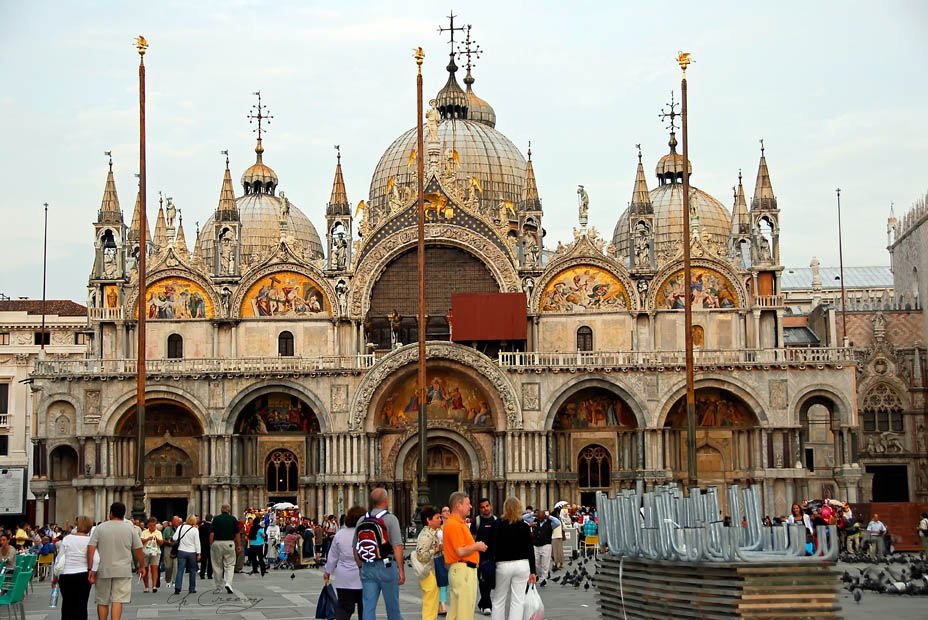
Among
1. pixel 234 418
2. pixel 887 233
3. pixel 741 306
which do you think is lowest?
pixel 234 418

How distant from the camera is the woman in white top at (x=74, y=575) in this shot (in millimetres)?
22531

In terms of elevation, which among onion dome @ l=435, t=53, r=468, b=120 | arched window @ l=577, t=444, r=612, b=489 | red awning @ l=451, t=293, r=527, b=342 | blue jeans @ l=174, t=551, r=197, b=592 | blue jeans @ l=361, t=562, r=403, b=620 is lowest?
blue jeans @ l=174, t=551, r=197, b=592

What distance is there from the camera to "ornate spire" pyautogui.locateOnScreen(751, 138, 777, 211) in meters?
67.9

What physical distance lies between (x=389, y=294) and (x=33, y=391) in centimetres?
1913

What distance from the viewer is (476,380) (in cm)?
6319

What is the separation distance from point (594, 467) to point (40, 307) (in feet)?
127

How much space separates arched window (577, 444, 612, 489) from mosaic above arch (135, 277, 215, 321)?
56.1 feet

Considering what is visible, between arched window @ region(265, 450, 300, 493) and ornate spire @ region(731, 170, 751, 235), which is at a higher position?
ornate spire @ region(731, 170, 751, 235)

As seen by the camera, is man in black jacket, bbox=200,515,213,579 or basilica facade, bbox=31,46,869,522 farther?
basilica facade, bbox=31,46,869,522

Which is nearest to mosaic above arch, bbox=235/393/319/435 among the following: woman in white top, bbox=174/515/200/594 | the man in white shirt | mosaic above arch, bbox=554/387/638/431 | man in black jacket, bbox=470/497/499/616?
mosaic above arch, bbox=554/387/638/431

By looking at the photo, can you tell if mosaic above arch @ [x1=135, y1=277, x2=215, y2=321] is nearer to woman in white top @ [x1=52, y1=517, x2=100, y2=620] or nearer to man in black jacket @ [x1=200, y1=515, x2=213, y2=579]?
man in black jacket @ [x1=200, y1=515, x2=213, y2=579]

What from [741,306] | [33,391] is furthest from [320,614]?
[33,391]

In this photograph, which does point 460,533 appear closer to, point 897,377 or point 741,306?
point 741,306

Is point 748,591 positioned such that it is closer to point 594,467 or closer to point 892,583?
point 892,583
